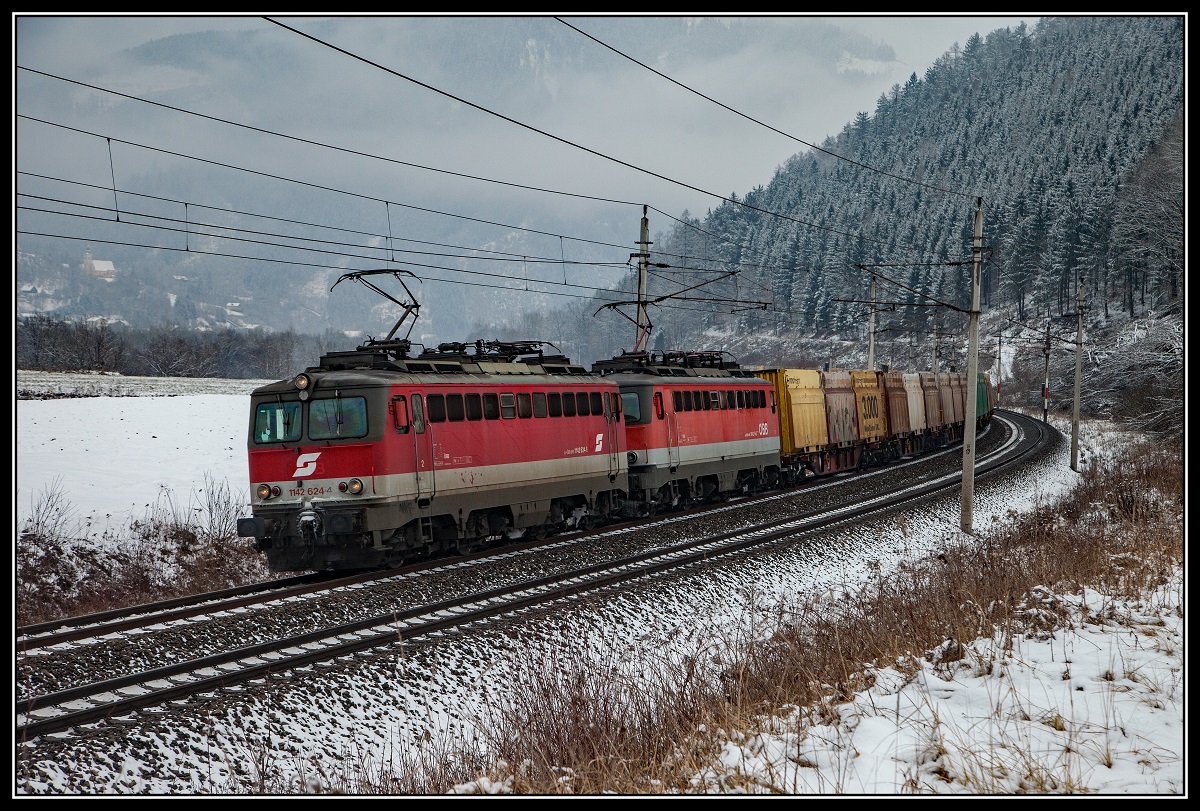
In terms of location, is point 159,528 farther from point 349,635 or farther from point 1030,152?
point 1030,152

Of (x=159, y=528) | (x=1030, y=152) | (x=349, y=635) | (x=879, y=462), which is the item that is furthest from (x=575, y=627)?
(x=1030, y=152)

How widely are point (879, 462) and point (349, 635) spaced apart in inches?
1226

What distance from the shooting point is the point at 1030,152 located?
14800cm

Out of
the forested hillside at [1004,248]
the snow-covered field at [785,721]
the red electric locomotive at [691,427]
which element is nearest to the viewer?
the snow-covered field at [785,721]

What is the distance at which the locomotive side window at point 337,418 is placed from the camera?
14.0m

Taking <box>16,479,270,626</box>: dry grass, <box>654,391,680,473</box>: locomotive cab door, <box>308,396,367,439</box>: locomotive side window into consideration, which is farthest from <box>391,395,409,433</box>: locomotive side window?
<box>654,391,680,473</box>: locomotive cab door

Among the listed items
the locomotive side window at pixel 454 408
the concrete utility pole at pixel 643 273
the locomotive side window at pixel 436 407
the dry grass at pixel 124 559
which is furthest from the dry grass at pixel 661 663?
the concrete utility pole at pixel 643 273

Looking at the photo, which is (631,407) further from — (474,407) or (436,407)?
(436,407)

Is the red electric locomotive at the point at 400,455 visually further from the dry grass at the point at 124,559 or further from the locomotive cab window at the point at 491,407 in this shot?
the dry grass at the point at 124,559

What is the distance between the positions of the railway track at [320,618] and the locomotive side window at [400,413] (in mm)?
2328

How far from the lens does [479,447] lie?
16047 millimetres

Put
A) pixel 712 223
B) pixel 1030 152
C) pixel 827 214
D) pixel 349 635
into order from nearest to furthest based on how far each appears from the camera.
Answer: pixel 349 635 → pixel 1030 152 → pixel 827 214 → pixel 712 223

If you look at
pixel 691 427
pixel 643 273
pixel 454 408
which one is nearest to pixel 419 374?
pixel 454 408

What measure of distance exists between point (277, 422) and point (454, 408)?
9.58 feet
